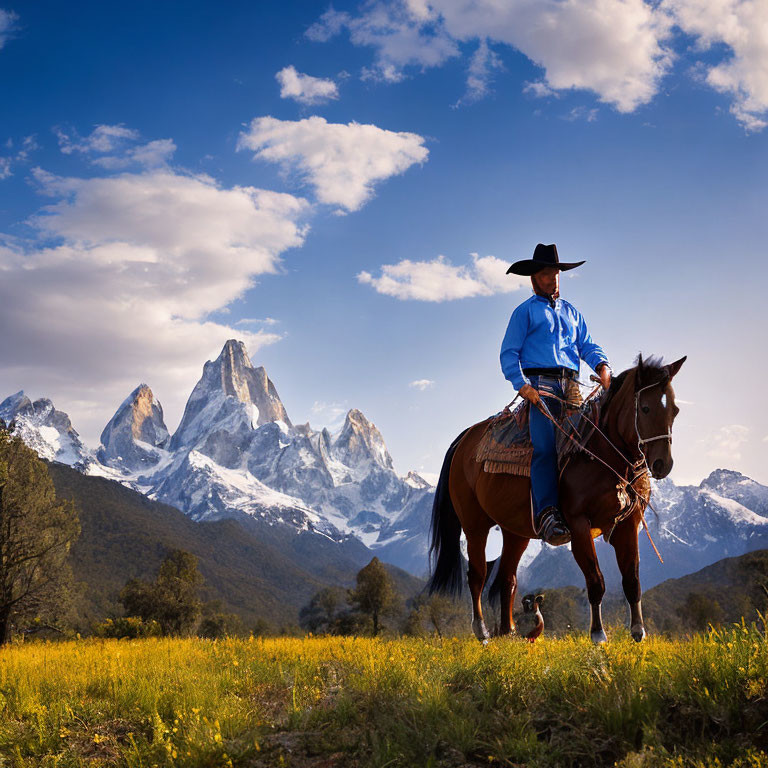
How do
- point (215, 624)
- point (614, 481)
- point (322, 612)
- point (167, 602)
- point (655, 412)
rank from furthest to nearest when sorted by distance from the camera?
point (322, 612) → point (215, 624) → point (167, 602) → point (614, 481) → point (655, 412)

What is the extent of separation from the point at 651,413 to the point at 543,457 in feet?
4.06

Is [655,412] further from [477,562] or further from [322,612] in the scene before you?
[322,612]

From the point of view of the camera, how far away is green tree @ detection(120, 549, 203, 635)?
167 ft

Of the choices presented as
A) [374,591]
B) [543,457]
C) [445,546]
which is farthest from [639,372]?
[374,591]

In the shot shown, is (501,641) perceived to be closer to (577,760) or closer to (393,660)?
(393,660)

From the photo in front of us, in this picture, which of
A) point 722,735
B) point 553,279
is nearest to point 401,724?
point 722,735

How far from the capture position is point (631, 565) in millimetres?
6238

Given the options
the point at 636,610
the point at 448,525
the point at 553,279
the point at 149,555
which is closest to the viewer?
the point at 636,610

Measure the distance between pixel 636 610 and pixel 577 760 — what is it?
2.79m

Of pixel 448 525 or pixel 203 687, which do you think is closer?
pixel 203 687

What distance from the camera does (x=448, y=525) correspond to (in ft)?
31.2

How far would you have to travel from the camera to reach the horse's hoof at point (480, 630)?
25.0ft

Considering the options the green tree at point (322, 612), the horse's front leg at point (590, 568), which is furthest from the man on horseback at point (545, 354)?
the green tree at point (322, 612)

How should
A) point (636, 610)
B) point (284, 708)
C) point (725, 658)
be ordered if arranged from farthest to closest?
1. point (636, 610)
2. point (284, 708)
3. point (725, 658)
